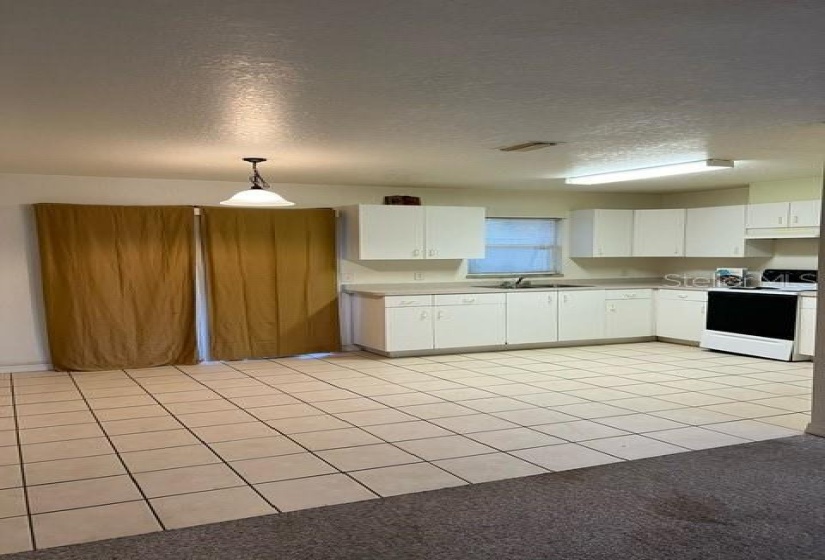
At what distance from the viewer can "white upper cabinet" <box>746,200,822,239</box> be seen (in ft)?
24.6

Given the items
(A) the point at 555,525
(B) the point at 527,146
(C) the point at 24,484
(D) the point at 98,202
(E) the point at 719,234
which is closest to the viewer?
(A) the point at 555,525

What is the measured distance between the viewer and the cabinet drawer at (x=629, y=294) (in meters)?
8.84

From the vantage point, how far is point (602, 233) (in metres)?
9.24

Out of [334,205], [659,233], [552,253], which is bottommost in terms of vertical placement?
[552,253]

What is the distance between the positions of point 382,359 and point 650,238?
4115 millimetres

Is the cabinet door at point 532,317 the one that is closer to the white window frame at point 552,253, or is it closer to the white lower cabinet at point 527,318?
the white lower cabinet at point 527,318

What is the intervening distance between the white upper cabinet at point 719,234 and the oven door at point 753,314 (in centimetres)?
67

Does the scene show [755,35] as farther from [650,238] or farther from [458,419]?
[650,238]

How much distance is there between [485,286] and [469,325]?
96 centimetres

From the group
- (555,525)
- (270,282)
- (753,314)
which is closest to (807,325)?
(753,314)

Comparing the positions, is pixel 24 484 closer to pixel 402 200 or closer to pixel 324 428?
pixel 324 428

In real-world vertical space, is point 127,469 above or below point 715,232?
below

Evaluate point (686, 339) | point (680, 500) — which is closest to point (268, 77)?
point (680, 500)

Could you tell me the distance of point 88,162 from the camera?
6.04 m
